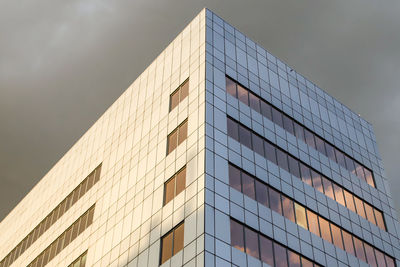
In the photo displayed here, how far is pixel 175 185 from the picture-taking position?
155 feet

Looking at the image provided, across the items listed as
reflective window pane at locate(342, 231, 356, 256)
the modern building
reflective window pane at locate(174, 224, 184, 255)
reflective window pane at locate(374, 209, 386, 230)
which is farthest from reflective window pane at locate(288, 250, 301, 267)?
reflective window pane at locate(374, 209, 386, 230)

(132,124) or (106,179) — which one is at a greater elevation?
(132,124)

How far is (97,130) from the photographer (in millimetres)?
70250

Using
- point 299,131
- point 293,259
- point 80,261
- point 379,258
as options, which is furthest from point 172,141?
point 379,258

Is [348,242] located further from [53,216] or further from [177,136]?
[53,216]

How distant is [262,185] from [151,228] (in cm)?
1052

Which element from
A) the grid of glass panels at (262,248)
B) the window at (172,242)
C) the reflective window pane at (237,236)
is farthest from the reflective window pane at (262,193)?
the window at (172,242)

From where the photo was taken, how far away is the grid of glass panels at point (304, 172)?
51000 millimetres

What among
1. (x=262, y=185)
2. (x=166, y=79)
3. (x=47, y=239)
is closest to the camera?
(x=262, y=185)

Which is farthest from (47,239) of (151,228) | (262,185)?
(262,185)

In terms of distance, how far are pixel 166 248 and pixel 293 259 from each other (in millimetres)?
10966

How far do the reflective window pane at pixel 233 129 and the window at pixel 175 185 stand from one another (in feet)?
18.6

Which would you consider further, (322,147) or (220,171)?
(322,147)

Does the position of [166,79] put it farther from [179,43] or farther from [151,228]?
[151,228]
